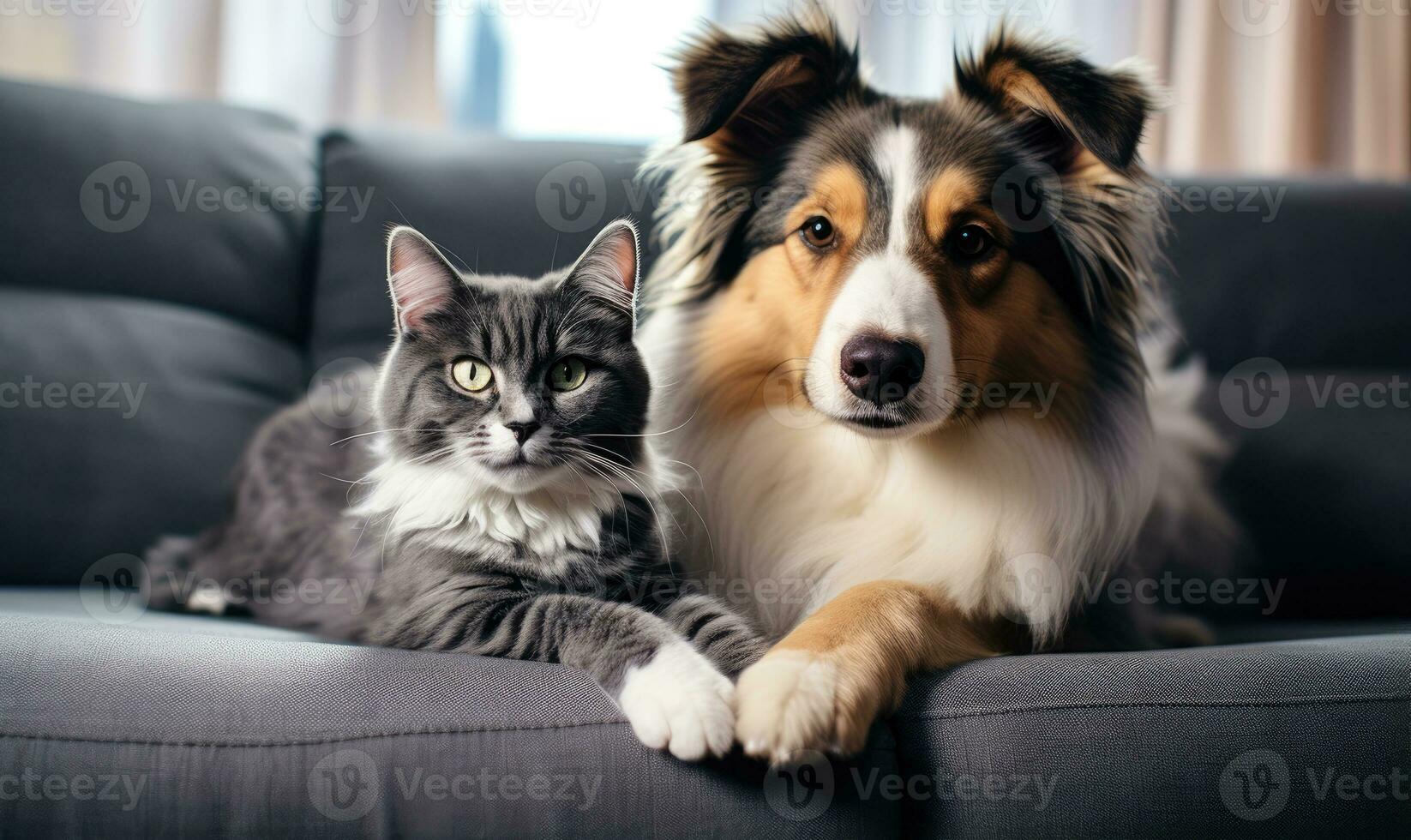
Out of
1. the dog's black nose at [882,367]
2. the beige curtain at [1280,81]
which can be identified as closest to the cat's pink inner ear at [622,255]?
the dog's black nose at [882,367]

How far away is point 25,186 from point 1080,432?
2.19 m

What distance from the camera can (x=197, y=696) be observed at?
1.02 m

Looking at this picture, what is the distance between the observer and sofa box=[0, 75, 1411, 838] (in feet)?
3.20

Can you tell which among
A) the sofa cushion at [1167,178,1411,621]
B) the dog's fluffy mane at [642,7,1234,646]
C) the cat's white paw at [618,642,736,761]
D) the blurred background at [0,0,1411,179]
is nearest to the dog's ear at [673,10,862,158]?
the dog's fluffy mane at [642,7,1234,646]

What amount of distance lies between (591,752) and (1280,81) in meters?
3.44

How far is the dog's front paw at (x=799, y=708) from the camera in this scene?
0.96 metres

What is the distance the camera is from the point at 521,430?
121 cm

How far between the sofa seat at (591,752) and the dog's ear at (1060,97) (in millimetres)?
787

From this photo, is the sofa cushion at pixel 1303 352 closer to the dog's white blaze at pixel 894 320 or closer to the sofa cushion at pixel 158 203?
the dog's white blaze at pixel 894 320

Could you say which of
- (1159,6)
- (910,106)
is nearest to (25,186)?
(910,106)

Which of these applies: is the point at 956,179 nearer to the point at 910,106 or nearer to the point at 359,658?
the point at 910,106

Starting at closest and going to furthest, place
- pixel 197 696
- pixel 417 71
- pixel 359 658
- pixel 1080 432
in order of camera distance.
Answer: pixel 197 696 → pixel 359 658 → pixel 1080 432 → pixel 417 71

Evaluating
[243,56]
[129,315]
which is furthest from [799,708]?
[243,56]

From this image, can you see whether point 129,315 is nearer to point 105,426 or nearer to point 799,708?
point 105,426
